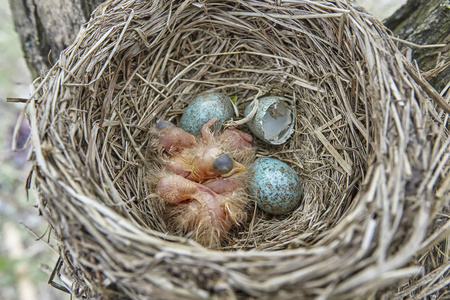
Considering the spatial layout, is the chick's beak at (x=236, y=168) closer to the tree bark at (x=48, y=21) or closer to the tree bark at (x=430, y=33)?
the tree bark at (x=430, y=33)

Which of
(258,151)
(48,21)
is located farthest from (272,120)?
(48,21)

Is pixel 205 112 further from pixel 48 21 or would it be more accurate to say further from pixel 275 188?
pixel 48 21

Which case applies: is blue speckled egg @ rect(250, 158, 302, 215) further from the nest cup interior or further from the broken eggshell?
the broken eggshell

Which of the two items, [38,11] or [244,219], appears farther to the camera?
[38,11]

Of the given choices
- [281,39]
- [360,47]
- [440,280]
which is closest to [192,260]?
[440,280]

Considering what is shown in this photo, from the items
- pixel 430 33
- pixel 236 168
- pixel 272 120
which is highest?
pixel 430 33

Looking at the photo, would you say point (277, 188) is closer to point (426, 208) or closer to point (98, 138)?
point (426, 208)

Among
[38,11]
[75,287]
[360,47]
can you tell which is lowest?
[75,287]
